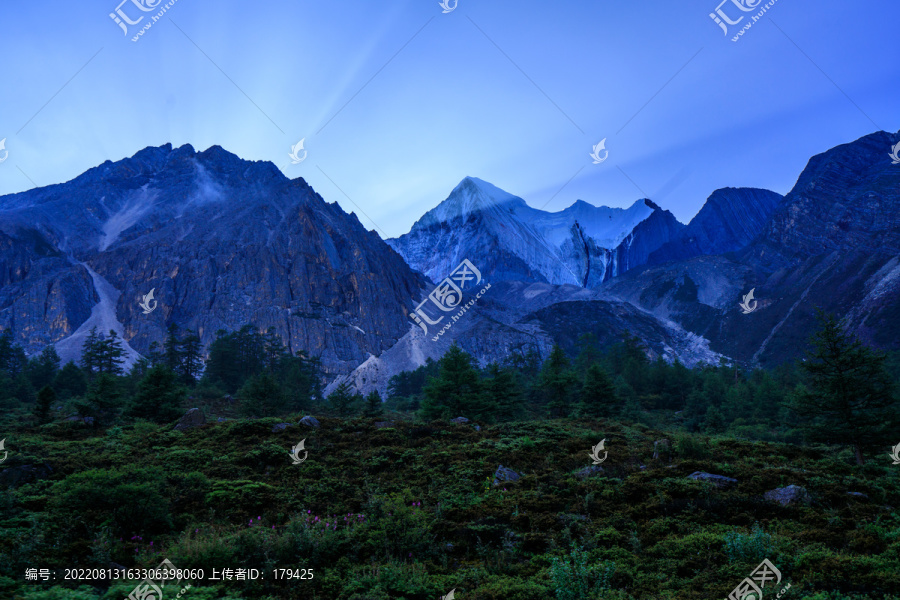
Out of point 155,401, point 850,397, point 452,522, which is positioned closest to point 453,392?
point 155,401

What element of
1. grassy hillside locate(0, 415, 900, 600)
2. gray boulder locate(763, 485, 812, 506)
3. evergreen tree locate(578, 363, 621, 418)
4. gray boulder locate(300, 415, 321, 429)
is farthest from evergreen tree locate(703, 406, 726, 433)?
gray boulder locate(300, 415, 321, 429)

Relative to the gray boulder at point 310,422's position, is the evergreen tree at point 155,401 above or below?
above

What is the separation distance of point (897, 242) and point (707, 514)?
705 feet

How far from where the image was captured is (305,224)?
19575cm

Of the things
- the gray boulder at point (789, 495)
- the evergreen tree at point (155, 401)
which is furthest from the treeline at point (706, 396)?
the evergreen tree at point (155, 401)

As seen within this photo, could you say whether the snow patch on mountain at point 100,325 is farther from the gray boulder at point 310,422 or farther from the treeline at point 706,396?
the gray boulder at point 310,422

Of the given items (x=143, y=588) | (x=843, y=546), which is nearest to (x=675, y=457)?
(x=843, y=546)

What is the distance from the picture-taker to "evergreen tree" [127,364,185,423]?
89.2 ft

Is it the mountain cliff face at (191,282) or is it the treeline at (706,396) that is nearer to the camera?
the treeline at (706,396)

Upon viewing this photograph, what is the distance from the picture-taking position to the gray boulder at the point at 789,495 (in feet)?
38.5

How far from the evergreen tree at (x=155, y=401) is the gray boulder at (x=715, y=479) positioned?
27960 mm

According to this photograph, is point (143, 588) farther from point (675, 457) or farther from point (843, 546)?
point (675, 457)

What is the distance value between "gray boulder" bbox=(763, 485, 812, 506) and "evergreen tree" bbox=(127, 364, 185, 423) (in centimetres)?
2975

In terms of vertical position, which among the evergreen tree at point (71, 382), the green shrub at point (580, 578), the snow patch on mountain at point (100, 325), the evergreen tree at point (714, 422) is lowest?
the evergreen tree at point (714, 422)
